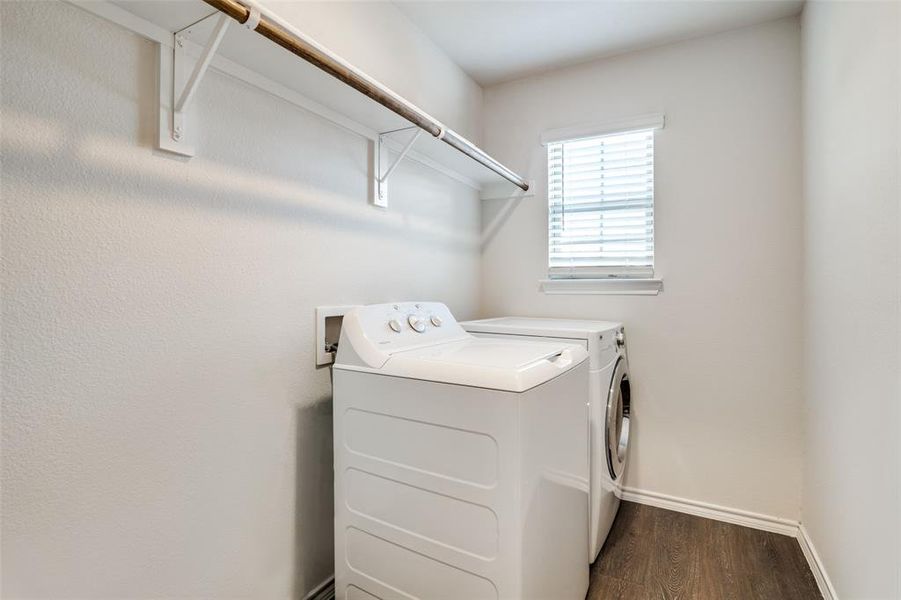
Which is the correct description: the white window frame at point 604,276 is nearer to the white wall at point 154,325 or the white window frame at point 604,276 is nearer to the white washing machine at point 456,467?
the white washing machine at point 456,467

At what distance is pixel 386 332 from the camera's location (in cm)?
147

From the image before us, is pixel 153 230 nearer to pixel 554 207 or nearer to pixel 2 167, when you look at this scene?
pixel 2 167

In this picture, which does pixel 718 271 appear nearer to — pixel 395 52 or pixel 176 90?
pixel 395 52

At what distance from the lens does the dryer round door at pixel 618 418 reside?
6.21 feet

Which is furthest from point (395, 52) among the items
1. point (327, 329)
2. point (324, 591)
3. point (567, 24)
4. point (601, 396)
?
point (324, 591)

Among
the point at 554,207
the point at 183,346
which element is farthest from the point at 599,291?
the point at 183,346

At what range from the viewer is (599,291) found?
2.40 m

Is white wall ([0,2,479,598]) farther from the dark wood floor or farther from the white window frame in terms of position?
the white window frame

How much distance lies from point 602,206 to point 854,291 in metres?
1.23

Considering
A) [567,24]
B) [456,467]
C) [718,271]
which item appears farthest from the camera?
[718,271]

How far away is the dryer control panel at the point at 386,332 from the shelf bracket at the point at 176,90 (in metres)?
0.66

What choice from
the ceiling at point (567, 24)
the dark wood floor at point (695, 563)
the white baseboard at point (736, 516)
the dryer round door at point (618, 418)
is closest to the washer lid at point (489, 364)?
the dryer round door at point (618, 418)

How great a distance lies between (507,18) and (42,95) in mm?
1767

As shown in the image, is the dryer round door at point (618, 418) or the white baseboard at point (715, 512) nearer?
the dryer round door at point (618, 418)
